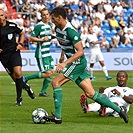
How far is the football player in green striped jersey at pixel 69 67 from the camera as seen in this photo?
1002 cm

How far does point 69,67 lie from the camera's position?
10344 millimetres

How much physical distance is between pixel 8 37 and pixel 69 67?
3238 mm

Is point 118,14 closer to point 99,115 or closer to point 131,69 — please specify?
point 131,69

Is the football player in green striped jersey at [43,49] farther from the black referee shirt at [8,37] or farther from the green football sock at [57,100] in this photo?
the green football sock at [57,100]

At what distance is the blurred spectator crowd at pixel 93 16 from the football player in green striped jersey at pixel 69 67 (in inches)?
782

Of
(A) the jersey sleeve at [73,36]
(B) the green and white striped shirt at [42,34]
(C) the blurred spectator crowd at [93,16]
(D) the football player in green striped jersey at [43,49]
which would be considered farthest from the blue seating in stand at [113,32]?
(A) the jersey sleeve at [73,36]

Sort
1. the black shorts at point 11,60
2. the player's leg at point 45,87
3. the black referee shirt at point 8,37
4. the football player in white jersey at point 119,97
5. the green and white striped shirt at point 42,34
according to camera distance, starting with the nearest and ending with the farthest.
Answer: the football player in white jersey at point 119,97
the black referee shirt at point 8,37
the black shorts at point 11,60
the green and white striped shirt at point 42,34
the player's leg at point 45,87

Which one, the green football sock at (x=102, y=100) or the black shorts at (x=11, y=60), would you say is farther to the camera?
the black shorts at (x=11, y=60)

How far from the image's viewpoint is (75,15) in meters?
33.0

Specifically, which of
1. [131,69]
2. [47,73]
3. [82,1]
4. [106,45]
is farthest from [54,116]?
[82,1]

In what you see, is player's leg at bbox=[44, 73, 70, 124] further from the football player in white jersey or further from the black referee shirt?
the black referee shirt

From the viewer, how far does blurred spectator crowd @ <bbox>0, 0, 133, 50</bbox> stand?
1254 inches

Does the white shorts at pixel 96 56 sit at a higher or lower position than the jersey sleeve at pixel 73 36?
lower

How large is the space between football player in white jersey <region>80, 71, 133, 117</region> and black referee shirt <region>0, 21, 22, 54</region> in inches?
110
